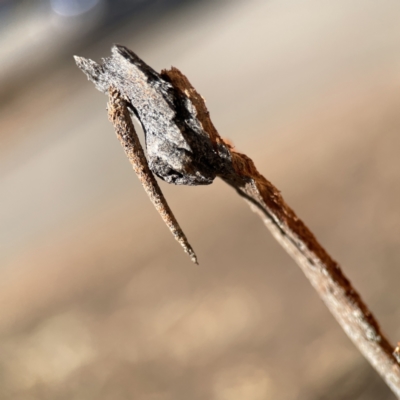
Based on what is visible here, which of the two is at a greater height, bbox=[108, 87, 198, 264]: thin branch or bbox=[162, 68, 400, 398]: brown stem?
bbox=[108, 87, 198, 264]: thin branch

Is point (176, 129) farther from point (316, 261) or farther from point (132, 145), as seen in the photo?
point (316, 261)

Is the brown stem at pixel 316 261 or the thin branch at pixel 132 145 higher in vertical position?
the thin branch at pixel 132 145

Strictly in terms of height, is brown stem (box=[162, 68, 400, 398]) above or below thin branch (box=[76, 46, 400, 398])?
below

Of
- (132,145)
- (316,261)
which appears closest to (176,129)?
(132,145)

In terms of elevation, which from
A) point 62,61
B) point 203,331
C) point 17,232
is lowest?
point 203,331

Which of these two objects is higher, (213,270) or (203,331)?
(213,270)

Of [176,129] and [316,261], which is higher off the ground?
[176,129]

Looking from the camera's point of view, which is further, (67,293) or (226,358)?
(67,293)

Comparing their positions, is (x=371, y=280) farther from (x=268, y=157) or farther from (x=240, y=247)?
(x=268, y=157)

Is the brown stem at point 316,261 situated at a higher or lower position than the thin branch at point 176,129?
lower

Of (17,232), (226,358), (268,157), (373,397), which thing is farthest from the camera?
(17,232)

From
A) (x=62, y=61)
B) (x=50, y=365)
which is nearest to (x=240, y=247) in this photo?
(x=50, y=365)
